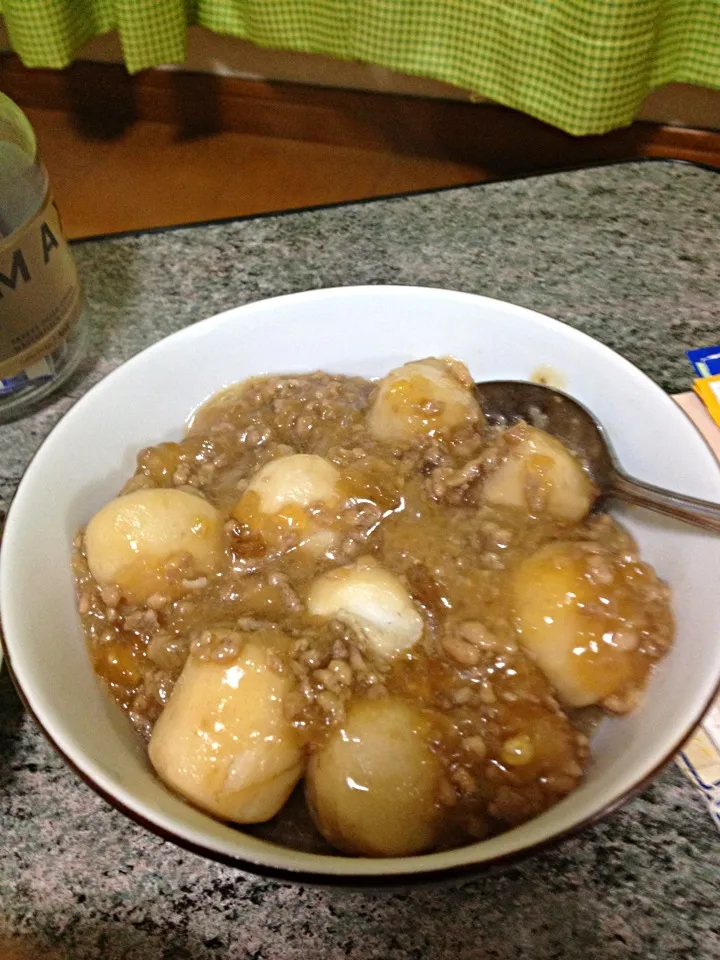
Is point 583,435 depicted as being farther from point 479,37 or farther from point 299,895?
point 479,37

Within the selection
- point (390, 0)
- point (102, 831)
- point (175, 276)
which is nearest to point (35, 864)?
point (102, 831)

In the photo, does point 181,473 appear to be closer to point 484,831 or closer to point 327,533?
point 327,533

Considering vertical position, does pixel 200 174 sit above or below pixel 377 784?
below

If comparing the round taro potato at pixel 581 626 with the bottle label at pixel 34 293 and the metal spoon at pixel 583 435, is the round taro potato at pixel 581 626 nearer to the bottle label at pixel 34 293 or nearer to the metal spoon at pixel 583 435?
the metal spoon at pixel 583 435

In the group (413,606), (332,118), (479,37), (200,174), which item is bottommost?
(200,174)

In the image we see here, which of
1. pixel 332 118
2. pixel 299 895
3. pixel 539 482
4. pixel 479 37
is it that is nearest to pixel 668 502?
pixel 539 482

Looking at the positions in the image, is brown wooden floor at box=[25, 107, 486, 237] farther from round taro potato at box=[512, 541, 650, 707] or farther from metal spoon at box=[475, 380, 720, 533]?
round taro potato at box=[512, 541, 650, 707]
